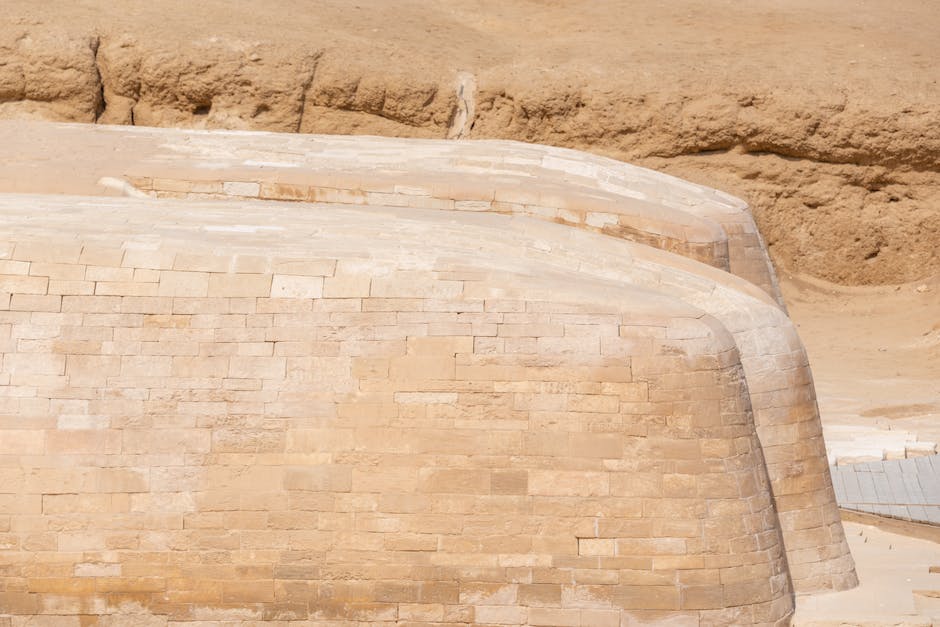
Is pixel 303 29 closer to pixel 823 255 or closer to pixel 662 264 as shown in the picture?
pixel 823 255

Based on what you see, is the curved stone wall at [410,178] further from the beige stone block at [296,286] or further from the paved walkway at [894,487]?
the beige stone block at [296,286]

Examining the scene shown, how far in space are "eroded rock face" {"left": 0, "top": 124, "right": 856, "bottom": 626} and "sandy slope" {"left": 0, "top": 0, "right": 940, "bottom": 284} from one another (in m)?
9.26

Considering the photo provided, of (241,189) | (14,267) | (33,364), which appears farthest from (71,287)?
(241,189)

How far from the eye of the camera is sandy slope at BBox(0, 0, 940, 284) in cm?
1722

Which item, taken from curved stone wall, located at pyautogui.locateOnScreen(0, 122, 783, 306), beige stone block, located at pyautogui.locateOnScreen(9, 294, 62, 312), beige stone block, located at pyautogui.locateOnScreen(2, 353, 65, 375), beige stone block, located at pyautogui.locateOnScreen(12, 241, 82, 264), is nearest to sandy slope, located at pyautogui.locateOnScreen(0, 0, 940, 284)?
curved stone wall, located at pyautogui.locateOnScreen(0, 122, 783, 306)

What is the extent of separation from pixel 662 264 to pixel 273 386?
3235 millimetres

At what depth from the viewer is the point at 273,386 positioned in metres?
7.95

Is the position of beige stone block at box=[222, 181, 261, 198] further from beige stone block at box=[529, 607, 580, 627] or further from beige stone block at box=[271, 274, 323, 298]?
beige stone block at box=[529, 607, 580, 627]

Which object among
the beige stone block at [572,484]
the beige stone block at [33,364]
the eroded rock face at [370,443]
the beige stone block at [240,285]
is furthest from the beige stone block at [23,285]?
the beige stone block at [572,484]

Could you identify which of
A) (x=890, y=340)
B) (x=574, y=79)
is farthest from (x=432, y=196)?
(x=890, y=340)

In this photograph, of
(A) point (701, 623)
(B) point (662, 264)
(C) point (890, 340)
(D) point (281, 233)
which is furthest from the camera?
(C) point (890, 340)

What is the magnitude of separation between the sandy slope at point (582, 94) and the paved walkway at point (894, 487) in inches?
257

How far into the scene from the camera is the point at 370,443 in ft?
25.8

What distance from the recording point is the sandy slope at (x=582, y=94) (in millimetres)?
17219
